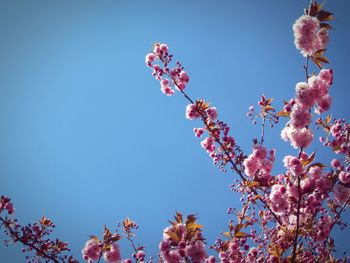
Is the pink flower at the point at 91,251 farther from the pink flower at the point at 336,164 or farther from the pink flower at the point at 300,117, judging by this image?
the pink flower at the point at 336,164

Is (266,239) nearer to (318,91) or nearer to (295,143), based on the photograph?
(295,143)

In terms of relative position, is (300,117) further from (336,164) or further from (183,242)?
(183,242)

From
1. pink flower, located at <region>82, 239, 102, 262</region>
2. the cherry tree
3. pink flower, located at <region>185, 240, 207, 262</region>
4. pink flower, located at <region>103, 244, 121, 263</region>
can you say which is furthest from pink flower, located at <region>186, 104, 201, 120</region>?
pink flower, located at <region>82, 239, 102, 262</region>

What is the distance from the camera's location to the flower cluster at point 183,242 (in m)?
3.08

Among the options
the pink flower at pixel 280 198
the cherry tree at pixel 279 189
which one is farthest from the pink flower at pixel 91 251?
the pink flower at pixel 280 198

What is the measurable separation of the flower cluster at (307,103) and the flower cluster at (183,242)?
67.8 inches

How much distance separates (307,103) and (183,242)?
7.58 feet

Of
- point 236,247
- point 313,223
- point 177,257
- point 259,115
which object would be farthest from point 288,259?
point 259,115

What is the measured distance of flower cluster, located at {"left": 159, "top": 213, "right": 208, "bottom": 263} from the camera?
3080 millimetres

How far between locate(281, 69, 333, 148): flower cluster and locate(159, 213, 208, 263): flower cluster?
5.65 ft

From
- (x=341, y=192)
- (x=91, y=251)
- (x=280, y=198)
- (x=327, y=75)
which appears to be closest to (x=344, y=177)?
(x=341, y=192)

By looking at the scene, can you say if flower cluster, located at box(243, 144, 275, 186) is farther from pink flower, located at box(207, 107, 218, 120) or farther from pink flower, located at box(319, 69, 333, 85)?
pink flower, located at box(319, 69, 333, 85)

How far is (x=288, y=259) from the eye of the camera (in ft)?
12.0

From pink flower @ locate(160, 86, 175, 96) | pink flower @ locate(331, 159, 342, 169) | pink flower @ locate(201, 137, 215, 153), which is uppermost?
pink flower @ locate(160, 86, 175, 96)
